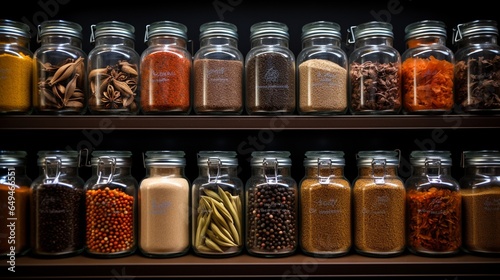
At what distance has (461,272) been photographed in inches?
48.7

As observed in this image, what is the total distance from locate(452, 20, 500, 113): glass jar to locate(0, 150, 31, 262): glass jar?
4.31 ft

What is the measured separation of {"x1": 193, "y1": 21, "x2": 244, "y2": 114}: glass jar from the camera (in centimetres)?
130

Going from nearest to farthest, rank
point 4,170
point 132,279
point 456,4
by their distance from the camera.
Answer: point 132,279, point 4,170, point 456,4

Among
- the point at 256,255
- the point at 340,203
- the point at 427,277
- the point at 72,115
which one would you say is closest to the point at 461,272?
A: the point at 427,277

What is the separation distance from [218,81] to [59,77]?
1.50 ft

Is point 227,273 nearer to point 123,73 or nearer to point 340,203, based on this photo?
point 340,203

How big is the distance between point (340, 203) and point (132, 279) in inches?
24.2

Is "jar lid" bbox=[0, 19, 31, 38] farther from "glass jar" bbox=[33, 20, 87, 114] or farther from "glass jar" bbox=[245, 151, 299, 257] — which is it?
"glass jar" bbox=[245, 151, 299, 257]

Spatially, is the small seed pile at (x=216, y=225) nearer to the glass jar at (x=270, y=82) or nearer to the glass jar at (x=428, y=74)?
the glass jar at (x=270, y=82)

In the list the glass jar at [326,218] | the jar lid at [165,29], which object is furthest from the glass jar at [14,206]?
the glass jar at [326,218]

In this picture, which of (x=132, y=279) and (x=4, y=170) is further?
(x=4, y=170)

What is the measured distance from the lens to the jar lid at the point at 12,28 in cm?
134

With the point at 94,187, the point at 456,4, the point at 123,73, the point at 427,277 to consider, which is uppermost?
the point at 456,4

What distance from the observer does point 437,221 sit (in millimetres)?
1274
